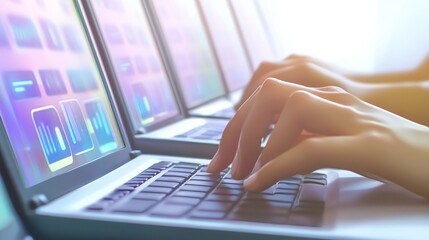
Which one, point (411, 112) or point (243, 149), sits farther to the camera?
point (411, 112)

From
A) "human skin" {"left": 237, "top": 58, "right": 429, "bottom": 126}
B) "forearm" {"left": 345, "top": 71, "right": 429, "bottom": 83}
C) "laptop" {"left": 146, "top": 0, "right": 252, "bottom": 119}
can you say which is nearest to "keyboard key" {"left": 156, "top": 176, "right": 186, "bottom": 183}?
"human skin" {"left": 237, "top": 58, "right": 429, "bottom": 126}

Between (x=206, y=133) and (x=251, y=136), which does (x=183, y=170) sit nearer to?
(x=251, y=136)

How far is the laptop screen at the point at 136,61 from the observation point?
0.76m

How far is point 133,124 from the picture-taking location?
28.7 inches

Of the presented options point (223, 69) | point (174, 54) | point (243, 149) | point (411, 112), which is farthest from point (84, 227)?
point (223, 69)

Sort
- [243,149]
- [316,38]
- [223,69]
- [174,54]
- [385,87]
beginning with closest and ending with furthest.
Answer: [243,149], [385,87], [174,54], [223,69], [316,38]

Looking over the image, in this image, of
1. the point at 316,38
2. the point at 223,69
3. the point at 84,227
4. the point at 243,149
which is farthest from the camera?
the point at 316,38

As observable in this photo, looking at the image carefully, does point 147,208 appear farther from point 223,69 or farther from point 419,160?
point 223,69

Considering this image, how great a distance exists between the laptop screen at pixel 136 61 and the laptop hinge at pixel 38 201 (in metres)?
0.29

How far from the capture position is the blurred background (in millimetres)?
2498

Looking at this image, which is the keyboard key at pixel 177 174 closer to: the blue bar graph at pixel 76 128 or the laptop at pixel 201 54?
the blue bar graph at pixel 76 128

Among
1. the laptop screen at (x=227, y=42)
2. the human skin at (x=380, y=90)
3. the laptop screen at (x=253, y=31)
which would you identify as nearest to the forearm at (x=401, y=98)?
the human skin at (x=380, y=90)

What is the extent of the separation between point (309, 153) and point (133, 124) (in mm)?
333

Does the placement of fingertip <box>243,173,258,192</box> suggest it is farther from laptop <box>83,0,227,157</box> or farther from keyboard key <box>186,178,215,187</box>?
laptop <box>83,0,227,157</box>
